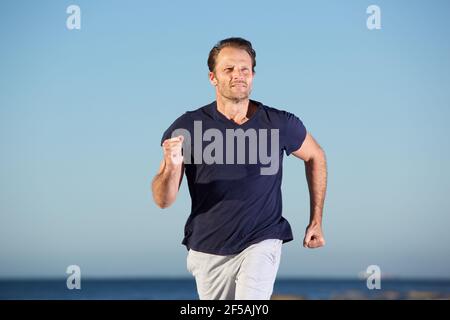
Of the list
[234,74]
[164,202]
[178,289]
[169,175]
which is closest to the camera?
[169,175]

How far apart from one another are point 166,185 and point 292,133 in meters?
0.80

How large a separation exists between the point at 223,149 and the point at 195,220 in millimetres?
433

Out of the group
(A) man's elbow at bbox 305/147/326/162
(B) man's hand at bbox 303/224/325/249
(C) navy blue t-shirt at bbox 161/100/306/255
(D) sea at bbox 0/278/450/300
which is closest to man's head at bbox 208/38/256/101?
(C) navy blue t-shirt at bbox 161/100/306/255

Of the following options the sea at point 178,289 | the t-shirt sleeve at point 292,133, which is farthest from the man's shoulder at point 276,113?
the sea at point 178,289

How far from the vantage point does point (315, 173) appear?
4.82 meters

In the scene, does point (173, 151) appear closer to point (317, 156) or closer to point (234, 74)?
point (234, 74)

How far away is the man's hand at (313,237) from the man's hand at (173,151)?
2.98 ft

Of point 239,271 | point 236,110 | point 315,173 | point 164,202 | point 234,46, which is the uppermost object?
point 234,46

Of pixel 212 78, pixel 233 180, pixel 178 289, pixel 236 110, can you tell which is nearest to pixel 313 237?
pixel 233 180

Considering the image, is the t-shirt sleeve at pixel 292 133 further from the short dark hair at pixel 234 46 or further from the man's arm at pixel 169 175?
the man's arm at pixel 169 175

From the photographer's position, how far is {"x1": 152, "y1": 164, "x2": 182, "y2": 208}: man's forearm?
4188mm

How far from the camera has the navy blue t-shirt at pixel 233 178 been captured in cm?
431
